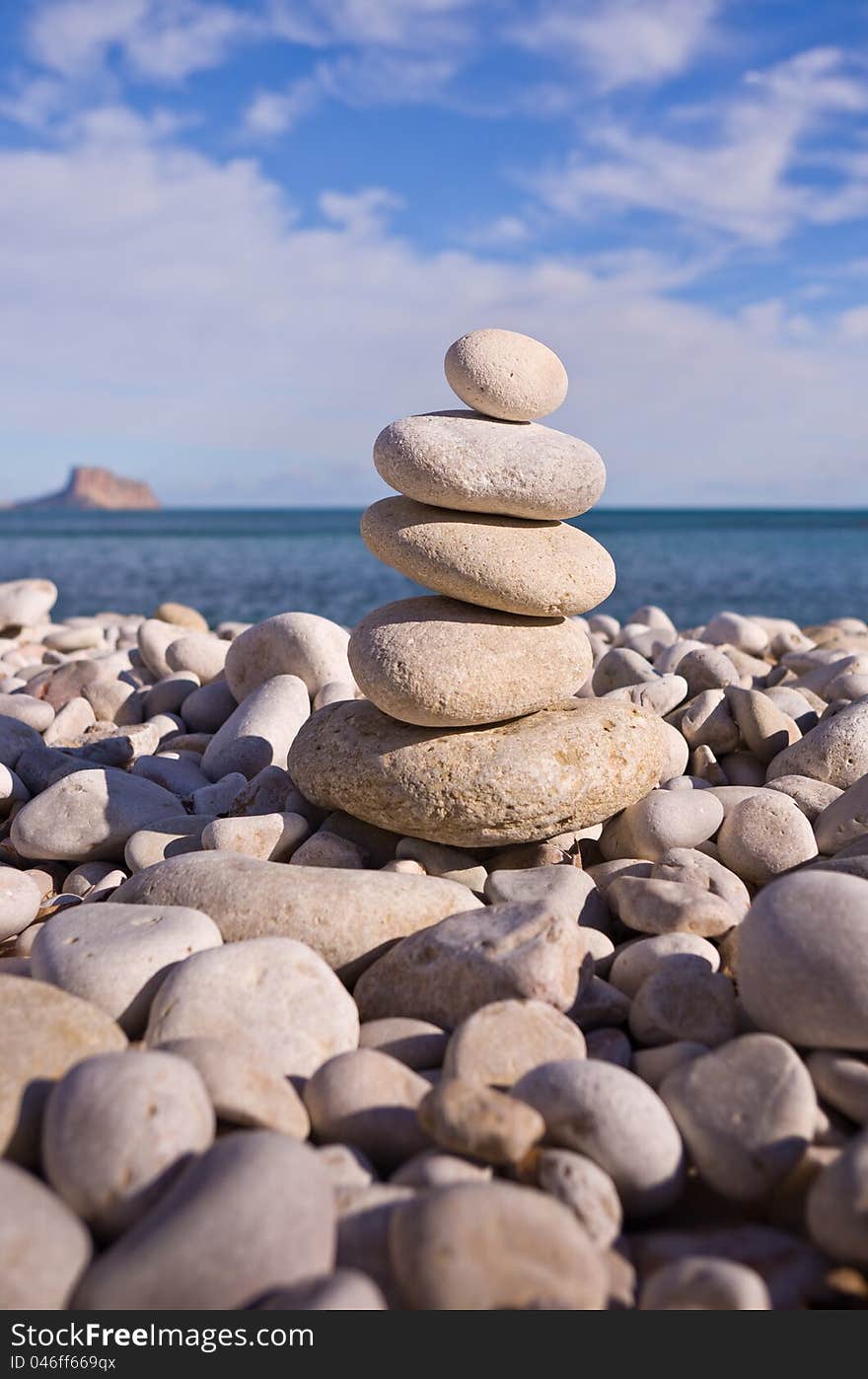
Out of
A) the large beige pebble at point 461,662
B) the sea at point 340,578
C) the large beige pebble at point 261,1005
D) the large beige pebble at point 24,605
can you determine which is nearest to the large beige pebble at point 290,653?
the large beige pebble at point 461,662

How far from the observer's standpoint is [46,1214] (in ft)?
6.47

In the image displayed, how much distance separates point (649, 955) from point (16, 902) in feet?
7.28

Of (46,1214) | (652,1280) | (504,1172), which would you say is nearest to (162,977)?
(46,1214)

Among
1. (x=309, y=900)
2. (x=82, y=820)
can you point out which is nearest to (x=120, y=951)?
(x=309, y=900)

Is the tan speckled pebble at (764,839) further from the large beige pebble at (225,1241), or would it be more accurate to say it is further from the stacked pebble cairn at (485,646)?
the large beige pebble at (225,1241)

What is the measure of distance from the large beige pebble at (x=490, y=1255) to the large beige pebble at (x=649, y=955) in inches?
45.6

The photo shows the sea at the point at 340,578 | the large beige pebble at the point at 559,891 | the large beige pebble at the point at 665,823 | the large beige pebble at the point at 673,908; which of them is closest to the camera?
the large beige pebble at the point at 673,908

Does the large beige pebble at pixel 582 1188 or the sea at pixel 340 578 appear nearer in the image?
the large beige pebble at pixel 582 1188

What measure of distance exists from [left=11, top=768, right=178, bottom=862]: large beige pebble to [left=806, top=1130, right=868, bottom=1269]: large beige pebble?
3.16m

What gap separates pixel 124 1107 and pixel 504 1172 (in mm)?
845

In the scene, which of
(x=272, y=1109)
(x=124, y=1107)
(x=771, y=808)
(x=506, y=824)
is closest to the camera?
(x=124, y=1107)

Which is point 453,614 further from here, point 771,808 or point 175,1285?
point 175,1285

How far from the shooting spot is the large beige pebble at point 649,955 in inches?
120

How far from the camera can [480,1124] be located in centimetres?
218
